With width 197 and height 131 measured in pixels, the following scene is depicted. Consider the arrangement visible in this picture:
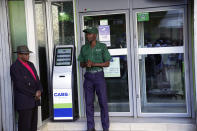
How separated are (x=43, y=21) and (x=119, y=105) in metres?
2.38

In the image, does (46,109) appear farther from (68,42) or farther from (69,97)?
(68,42)

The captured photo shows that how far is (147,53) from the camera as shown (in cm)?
557

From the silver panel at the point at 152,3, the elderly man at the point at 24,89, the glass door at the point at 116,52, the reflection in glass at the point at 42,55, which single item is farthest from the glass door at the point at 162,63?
the elderly man at the point at 24,89

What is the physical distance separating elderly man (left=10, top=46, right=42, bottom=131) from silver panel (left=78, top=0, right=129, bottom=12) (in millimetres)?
1756

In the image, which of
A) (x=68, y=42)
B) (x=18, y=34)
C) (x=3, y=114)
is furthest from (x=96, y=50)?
(x=3, y=114)

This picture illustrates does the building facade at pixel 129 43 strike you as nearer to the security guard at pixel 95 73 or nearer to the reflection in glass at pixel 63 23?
the reflection in glass at pixel 63 23

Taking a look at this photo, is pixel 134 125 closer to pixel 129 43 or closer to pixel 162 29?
pixel 129 43

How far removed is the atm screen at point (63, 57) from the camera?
18.3 ft

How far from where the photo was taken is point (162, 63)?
5.59 meters

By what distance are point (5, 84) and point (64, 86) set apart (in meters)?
1.14

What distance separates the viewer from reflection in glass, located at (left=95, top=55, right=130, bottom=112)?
5.70m

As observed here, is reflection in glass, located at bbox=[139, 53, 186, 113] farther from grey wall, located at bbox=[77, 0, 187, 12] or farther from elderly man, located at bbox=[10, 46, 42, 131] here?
elderly man, located at bbox=[10, 46, 42, 131]

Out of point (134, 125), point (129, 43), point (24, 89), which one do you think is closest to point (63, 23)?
point (129, 43)

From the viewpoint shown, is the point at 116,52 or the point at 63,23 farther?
the point at 63,23
